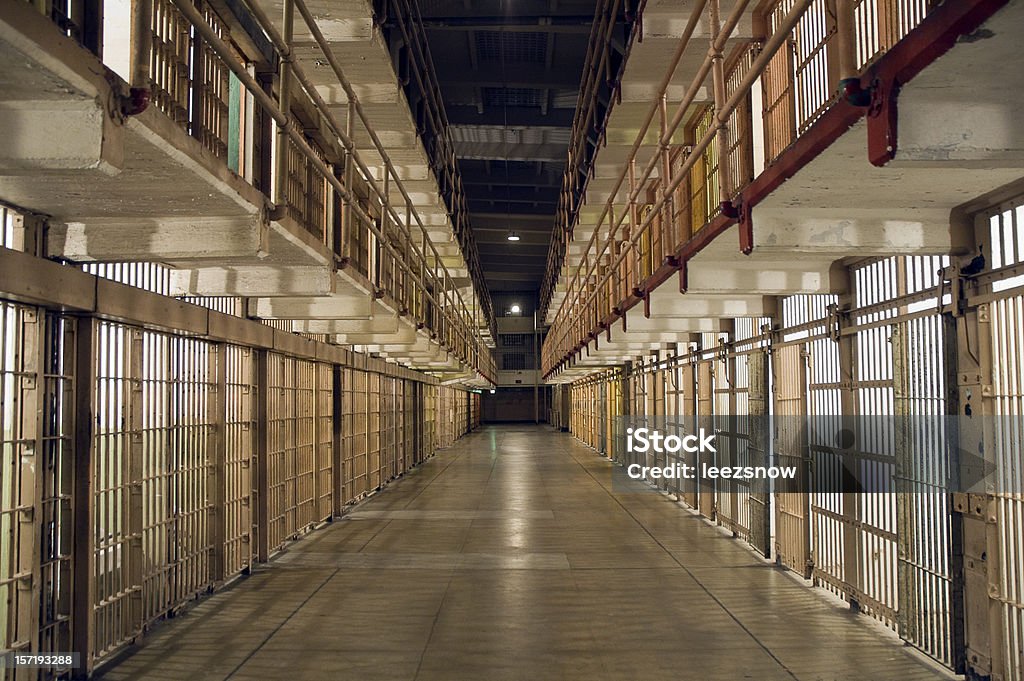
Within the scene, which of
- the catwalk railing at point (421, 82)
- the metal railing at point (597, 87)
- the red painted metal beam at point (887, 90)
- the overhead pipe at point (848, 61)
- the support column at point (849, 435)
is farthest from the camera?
the catwalk railing at point (421, 82)

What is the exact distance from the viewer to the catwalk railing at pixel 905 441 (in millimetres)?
4832

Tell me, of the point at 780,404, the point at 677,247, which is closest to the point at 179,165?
the point at 677,247

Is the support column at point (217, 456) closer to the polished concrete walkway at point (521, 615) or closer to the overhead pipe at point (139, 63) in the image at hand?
the polished concrete walkway at point (521, 615)

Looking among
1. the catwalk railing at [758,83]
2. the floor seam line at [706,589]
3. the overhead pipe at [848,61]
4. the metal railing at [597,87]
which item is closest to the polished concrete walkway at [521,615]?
the floor seam line at [706,589]

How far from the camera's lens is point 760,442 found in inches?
372

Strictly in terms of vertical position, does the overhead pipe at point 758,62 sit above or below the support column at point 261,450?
above

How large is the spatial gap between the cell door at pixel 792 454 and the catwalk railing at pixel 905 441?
2 centimetres

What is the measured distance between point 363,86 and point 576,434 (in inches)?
1132

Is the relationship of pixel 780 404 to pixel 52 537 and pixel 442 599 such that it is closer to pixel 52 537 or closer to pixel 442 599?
pixel 442 599

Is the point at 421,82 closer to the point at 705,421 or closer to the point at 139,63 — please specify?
the point at 705,421

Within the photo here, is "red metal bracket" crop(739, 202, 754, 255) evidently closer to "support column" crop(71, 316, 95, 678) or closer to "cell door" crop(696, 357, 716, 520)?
"support column" crop(71, 316, 95, 678)

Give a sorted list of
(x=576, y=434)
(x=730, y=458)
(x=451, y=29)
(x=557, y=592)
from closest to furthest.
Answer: (x=557, y=592), (x=730, y=458), (x=451, y=29), (x=576, y=434)

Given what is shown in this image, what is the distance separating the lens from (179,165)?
361cm

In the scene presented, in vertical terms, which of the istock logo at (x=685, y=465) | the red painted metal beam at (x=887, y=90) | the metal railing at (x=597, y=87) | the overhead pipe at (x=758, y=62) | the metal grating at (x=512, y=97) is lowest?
the istock logo at (x=685, y=465)
